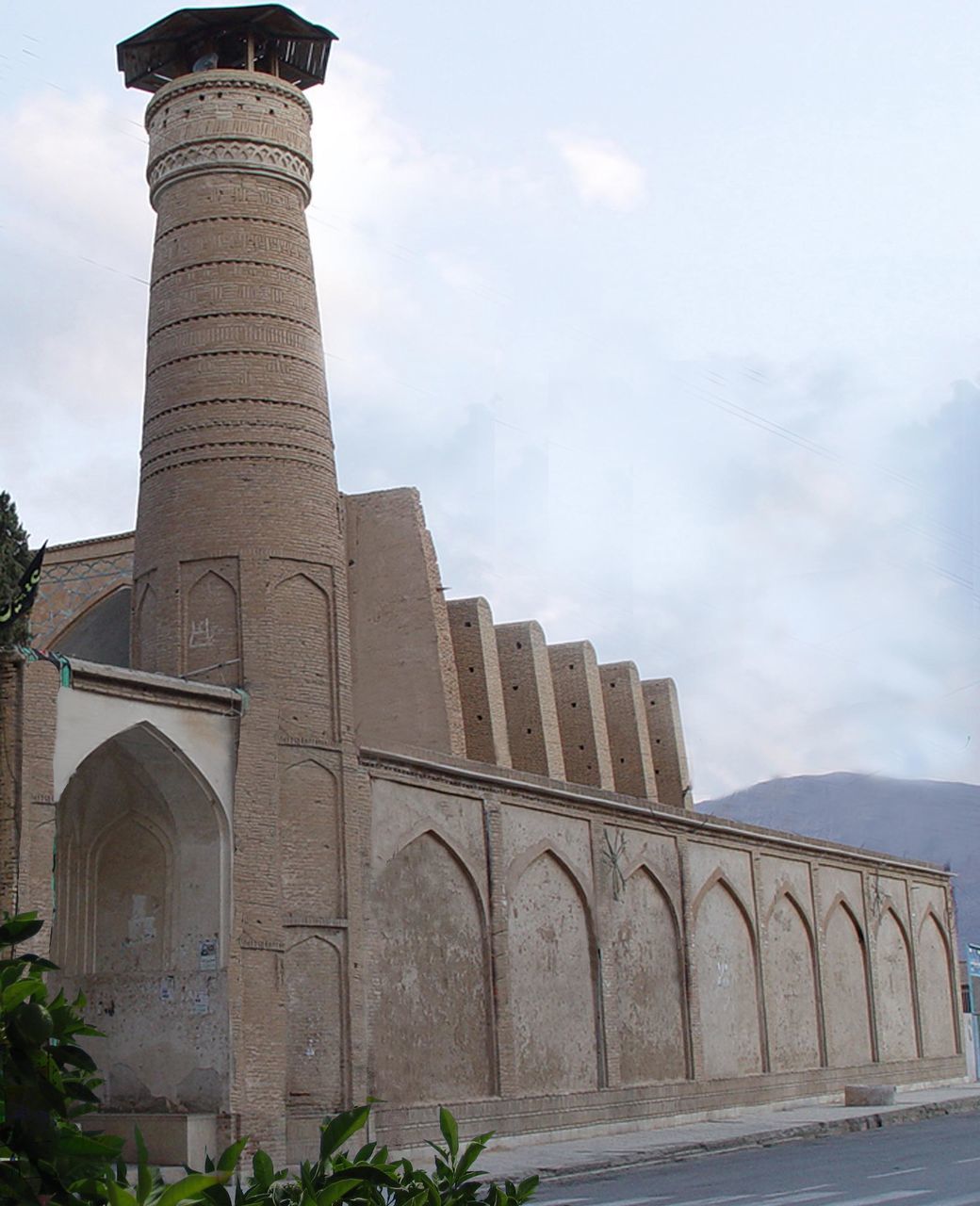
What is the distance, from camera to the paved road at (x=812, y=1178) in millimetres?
10445

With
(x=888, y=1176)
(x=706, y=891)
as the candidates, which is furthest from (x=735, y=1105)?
(x=888, y=1176)

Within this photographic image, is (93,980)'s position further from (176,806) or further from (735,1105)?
(735,1105)

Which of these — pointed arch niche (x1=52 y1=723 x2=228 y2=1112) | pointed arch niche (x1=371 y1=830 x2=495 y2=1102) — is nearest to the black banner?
pointed arch niche (x1=52 y1=723 x2=228 y2=1112)

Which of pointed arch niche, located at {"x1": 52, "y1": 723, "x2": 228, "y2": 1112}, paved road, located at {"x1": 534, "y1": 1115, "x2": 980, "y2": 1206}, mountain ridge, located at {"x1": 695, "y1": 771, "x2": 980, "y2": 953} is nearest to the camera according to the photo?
paved road, located at {"x1": 534, "y1": 1115, "x2": 980, "y2": 1206}

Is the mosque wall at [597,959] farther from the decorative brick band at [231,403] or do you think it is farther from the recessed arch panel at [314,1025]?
the decorative brick band at [231,403]

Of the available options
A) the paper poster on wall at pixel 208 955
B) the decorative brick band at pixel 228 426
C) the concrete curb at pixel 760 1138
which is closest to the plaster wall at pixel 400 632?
the decorative brick band at pixel 228 426

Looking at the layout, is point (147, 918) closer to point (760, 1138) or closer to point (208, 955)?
point (208, 955)

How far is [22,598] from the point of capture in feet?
38.1

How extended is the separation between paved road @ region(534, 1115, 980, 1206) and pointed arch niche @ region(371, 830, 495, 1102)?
188 cm

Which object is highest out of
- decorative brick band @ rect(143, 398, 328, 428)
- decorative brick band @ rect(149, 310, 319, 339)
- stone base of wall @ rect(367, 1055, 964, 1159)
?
decorative brick band @ rect(149, 310, 319, 339)

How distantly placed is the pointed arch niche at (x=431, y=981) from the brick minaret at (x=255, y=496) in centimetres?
92

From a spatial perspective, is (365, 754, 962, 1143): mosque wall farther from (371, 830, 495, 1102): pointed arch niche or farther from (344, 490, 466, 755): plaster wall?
(344, 490, 466, 755): plaster wall

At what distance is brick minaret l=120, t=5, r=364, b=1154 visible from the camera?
43.1 feet

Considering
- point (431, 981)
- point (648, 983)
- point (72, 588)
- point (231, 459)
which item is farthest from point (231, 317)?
point (648, 983)
